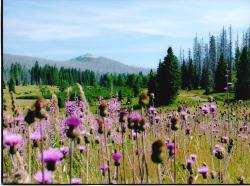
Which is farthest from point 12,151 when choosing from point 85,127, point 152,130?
point 152,130

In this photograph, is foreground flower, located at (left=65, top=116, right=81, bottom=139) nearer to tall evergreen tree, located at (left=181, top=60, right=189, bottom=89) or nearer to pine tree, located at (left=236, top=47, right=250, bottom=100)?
pine tree, located at (left=236, top=47, right=250, bottom=100)

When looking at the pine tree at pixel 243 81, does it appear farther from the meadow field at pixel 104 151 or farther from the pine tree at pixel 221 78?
the meadow field at pixel 104 151

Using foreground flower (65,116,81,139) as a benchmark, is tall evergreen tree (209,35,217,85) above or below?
above

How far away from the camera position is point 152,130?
5.36m

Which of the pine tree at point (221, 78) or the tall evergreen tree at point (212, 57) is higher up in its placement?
the tall evergreen tree at point (212, 57)

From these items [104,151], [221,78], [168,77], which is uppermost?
[168,77]

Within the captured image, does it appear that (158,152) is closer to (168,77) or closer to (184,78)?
(168,77)

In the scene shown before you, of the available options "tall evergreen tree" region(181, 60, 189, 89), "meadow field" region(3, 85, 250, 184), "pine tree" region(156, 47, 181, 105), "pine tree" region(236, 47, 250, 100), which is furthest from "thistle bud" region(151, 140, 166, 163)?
"tall evergreen tree" region(181, 60, 189, 89)

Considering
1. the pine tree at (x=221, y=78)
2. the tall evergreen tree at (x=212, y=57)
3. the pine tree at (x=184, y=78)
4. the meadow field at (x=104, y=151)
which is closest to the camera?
the meadow field at (x=104, y=151)

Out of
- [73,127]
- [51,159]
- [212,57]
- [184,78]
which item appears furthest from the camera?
[212,57]

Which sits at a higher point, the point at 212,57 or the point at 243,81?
the point at 212,57

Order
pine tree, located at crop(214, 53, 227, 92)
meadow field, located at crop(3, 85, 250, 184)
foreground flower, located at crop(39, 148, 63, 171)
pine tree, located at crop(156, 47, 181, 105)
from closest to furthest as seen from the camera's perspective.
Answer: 1. foreground flower, located at crop(39, 148, 63, 171)
2. meadow field, located at crop(3, 85, 250, 184)
3. pine tree, located at crop(156, 47, 181, 105)
4. pine tree, located at crop(214, 53, 227, 92)

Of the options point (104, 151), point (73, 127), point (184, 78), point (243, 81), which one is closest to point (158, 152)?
point (73, 127)

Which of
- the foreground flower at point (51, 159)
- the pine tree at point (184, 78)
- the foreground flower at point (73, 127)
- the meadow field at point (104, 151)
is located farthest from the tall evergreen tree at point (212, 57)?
the foreground flower at point (51, 159)
